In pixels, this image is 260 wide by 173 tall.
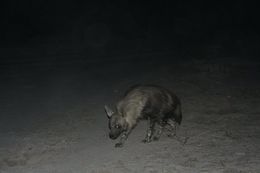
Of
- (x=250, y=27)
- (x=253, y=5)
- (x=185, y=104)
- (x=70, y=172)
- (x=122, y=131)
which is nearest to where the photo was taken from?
(x=70, y=172)

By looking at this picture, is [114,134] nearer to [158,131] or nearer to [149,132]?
[149,132]

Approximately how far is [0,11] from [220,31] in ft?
47.6

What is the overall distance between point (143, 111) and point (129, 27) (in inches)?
936

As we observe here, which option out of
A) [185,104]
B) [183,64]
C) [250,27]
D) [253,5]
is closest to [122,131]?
[185,104]

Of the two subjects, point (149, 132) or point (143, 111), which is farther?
point (149, 132)

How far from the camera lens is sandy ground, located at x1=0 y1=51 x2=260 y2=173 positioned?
8.32 m

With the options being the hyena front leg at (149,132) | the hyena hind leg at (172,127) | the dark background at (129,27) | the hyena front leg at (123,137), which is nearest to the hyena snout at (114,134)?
the hyena front leg at (123,137)

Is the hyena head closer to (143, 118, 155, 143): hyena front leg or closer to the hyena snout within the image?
the hyena snout

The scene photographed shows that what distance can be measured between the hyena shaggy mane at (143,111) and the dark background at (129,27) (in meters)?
11.3

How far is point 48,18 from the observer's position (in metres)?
34.2

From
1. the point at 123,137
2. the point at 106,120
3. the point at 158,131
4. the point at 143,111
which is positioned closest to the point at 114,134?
the point at 123,137

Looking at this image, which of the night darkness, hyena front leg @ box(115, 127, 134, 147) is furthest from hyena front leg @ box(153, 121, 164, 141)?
hyena front leg @ box(115, 127, 134, 147)

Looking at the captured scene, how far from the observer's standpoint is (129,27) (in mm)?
32562

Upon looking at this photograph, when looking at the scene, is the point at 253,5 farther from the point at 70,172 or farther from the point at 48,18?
the point at 70,172
